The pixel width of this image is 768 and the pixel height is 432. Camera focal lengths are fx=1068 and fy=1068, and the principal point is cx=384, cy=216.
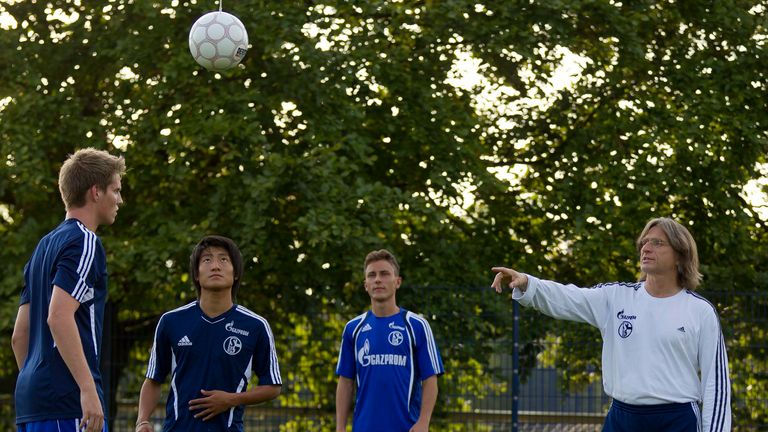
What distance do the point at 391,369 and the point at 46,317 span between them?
257 centimetres

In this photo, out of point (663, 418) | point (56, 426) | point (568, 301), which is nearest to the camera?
point (56, 426)

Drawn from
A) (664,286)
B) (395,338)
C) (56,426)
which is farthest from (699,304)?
(56,426)

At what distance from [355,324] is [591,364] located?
432 centimetres

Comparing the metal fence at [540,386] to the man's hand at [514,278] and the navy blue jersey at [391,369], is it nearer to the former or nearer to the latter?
the navy blue jersey at [391,369]

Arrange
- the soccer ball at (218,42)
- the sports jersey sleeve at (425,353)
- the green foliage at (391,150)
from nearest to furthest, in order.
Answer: the sports jersey sleeve at (425,353), the soccer ball at (218,42), the green foliage at (391,150)

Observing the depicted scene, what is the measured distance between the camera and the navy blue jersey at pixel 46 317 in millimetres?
4477

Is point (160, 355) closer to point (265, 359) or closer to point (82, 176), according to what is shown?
point (265, 359)

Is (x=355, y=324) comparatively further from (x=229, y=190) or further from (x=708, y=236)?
(x=708, y=236)

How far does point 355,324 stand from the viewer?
689cm

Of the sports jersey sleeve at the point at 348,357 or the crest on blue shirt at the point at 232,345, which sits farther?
the sports jersey sleeve at the point at 348,357

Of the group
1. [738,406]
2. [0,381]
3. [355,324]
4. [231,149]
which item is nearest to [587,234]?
[738,406]

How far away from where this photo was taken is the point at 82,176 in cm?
469

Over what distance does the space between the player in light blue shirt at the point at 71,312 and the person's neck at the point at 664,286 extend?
276cm

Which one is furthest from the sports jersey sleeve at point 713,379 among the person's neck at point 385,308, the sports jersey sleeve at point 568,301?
the person's neck at point 385,308
